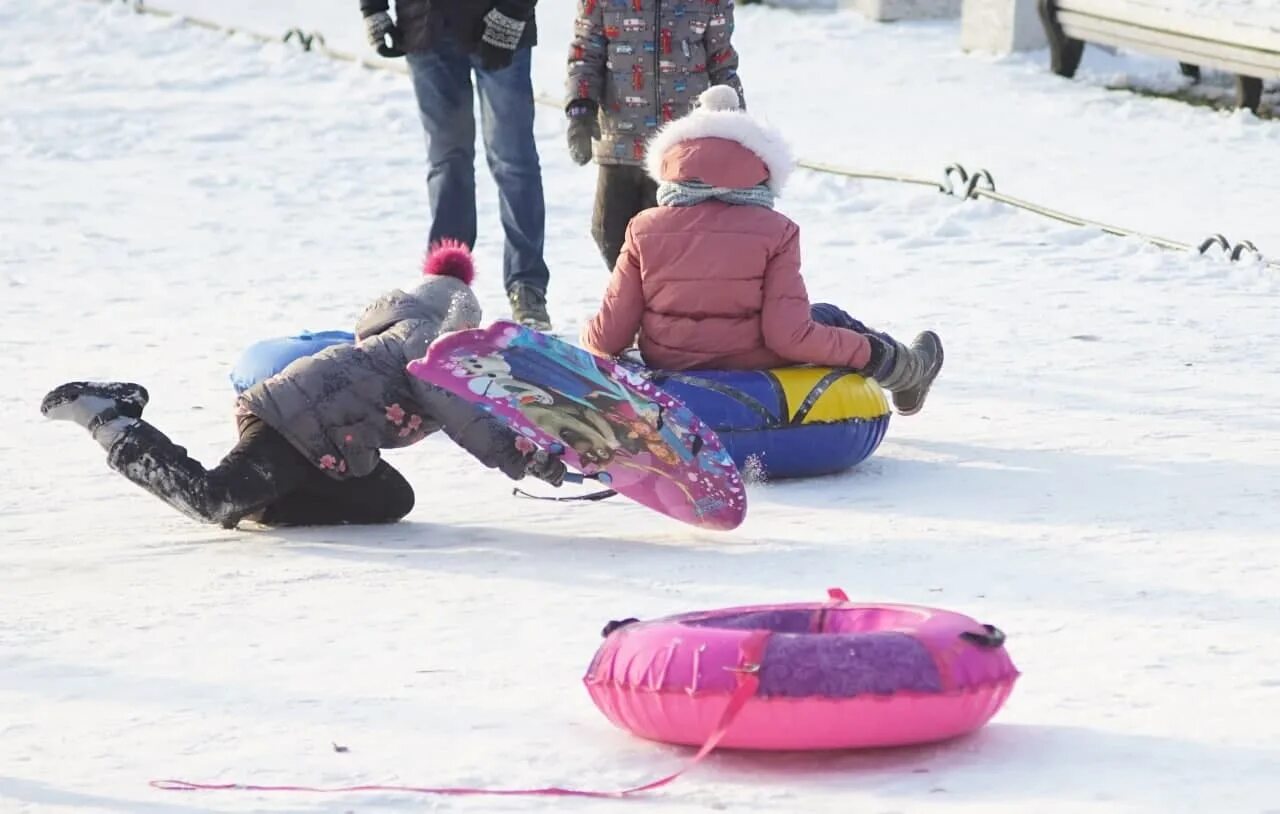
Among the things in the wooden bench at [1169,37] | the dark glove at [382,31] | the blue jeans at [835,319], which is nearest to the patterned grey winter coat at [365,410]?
the blue jeans at [835,319]

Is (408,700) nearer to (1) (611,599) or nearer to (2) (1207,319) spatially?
(1) (611,599)

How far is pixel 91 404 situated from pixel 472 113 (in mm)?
2948

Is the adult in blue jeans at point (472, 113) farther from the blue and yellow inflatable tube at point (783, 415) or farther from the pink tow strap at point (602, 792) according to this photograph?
the pink tow strap at point (602, 792)

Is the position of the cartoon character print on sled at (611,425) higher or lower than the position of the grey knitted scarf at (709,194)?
lower

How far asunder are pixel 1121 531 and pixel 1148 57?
9979 millimetres

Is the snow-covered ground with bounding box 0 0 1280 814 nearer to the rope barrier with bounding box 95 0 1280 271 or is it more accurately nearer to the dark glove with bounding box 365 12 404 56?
the rope barrier with bounding box 95 0 1280 271

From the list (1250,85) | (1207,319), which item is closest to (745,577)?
(1207,319)

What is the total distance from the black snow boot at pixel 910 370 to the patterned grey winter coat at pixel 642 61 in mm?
1281

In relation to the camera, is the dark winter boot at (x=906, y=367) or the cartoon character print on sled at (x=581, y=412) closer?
the cartoon character print on sled at (x=581, y=412)

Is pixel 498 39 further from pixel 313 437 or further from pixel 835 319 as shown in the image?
pixel 313 437

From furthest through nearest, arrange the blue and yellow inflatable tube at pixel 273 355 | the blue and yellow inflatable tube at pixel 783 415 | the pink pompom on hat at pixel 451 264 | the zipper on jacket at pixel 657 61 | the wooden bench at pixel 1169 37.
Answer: the wooden bench at pixel 1169 37 → the zipper on jacket at pixel 657 61 → the blue and yellow inflatable tube at pixel 273 355 → the blue and yellow inflatable tube at pixel 783 415 → the pink pompom on hat at pixel 451 264

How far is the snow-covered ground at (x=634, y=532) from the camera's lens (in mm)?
3697

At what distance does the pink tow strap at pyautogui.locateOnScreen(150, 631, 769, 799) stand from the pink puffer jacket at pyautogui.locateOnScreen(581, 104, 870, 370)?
2.41m

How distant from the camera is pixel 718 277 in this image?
5918mm
